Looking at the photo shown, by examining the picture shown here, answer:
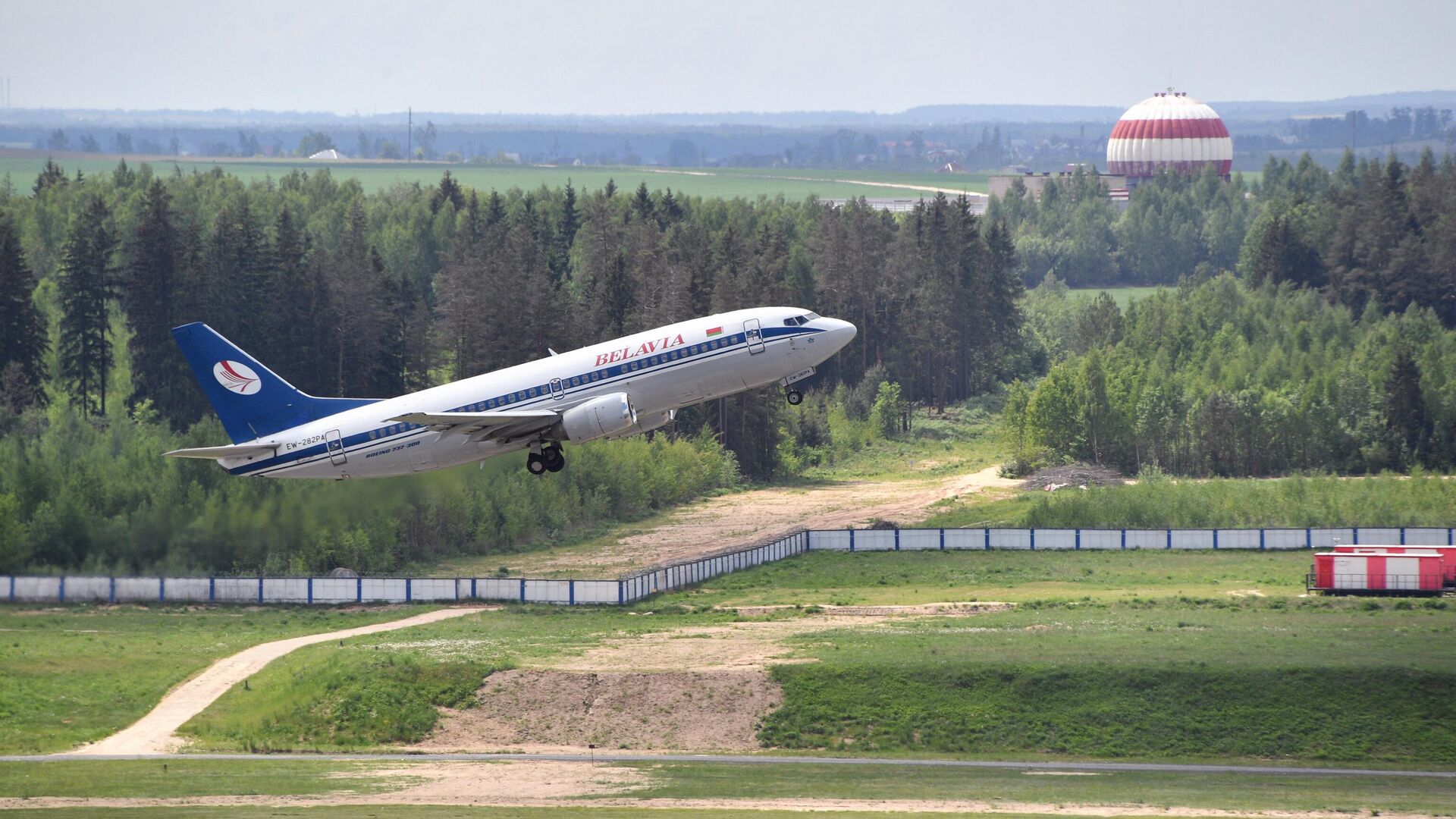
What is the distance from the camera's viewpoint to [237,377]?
77.1 meters

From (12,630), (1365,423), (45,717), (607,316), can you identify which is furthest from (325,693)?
(1365,423)

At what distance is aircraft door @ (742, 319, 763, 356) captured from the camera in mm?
71000

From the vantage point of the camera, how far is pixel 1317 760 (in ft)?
206

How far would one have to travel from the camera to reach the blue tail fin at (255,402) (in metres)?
76.4

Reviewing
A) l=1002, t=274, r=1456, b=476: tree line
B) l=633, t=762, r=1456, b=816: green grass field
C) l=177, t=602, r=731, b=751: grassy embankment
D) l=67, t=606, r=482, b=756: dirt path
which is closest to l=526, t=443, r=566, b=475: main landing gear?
l=177, t=602, r=731, b=751: grassy embankment

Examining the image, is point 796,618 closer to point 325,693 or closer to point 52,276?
point 325,693

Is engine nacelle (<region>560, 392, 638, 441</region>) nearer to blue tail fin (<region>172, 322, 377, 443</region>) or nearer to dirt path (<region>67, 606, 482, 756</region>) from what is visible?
blue tail fin (<region>172, 322, 377, 443</region>)

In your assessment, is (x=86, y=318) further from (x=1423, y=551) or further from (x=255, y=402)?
(x=1423, y=551)

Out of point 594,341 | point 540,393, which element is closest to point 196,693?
point 540,393

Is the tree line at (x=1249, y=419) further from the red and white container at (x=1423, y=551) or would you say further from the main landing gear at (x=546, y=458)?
the main landing gear at (x=546, y=458)

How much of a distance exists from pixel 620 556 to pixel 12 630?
33.8 meters

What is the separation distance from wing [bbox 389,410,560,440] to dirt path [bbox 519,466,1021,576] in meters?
23.7

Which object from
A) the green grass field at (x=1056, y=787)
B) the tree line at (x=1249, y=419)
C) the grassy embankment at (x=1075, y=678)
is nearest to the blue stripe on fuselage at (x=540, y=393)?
the grassy embankment at (x=1075, y=678)

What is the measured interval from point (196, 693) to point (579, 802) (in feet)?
69.9
